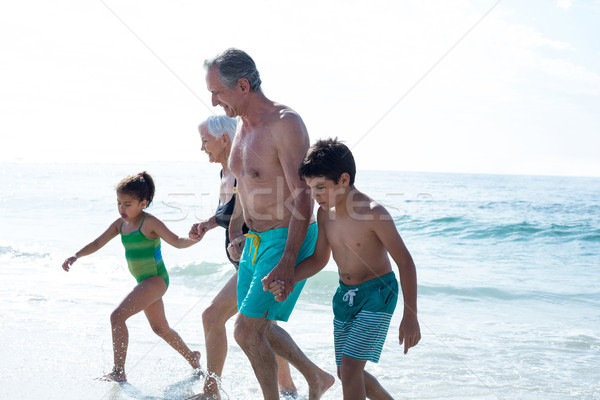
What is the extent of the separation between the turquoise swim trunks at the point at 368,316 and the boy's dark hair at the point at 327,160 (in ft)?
1.95

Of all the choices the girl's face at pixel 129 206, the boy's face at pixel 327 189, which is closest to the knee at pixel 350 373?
the boy's face at pixel 327 189

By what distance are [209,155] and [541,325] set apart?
460 cm

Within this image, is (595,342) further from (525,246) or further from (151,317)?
(525,246)

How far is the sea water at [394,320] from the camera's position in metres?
4.30

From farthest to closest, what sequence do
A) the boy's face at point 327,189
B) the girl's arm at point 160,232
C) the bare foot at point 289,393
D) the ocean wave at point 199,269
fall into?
the ocean wave at point 199,269, the girl's arm at point 160,232, the bare foot at point 289,393, the boy's face at point 327,189

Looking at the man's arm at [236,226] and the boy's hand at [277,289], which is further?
the man's arm at [236,226]

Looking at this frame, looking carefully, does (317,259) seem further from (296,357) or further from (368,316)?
(296,357)

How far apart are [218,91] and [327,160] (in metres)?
0.77

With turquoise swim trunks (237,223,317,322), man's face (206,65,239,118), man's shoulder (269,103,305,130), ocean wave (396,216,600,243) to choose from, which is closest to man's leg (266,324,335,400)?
turquoise swim trunks (237,223,317,322)

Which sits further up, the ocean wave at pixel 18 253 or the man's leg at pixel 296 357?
the man's leg at pixel 296 357

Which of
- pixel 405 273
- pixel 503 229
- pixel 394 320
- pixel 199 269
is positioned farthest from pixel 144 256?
pixel 503 229

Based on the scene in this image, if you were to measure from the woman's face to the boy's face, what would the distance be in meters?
1.20

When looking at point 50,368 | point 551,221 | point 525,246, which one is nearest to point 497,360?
point 50,368

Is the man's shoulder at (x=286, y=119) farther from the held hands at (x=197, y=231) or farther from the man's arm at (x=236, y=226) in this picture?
the held hands at (x=197, y=231)
